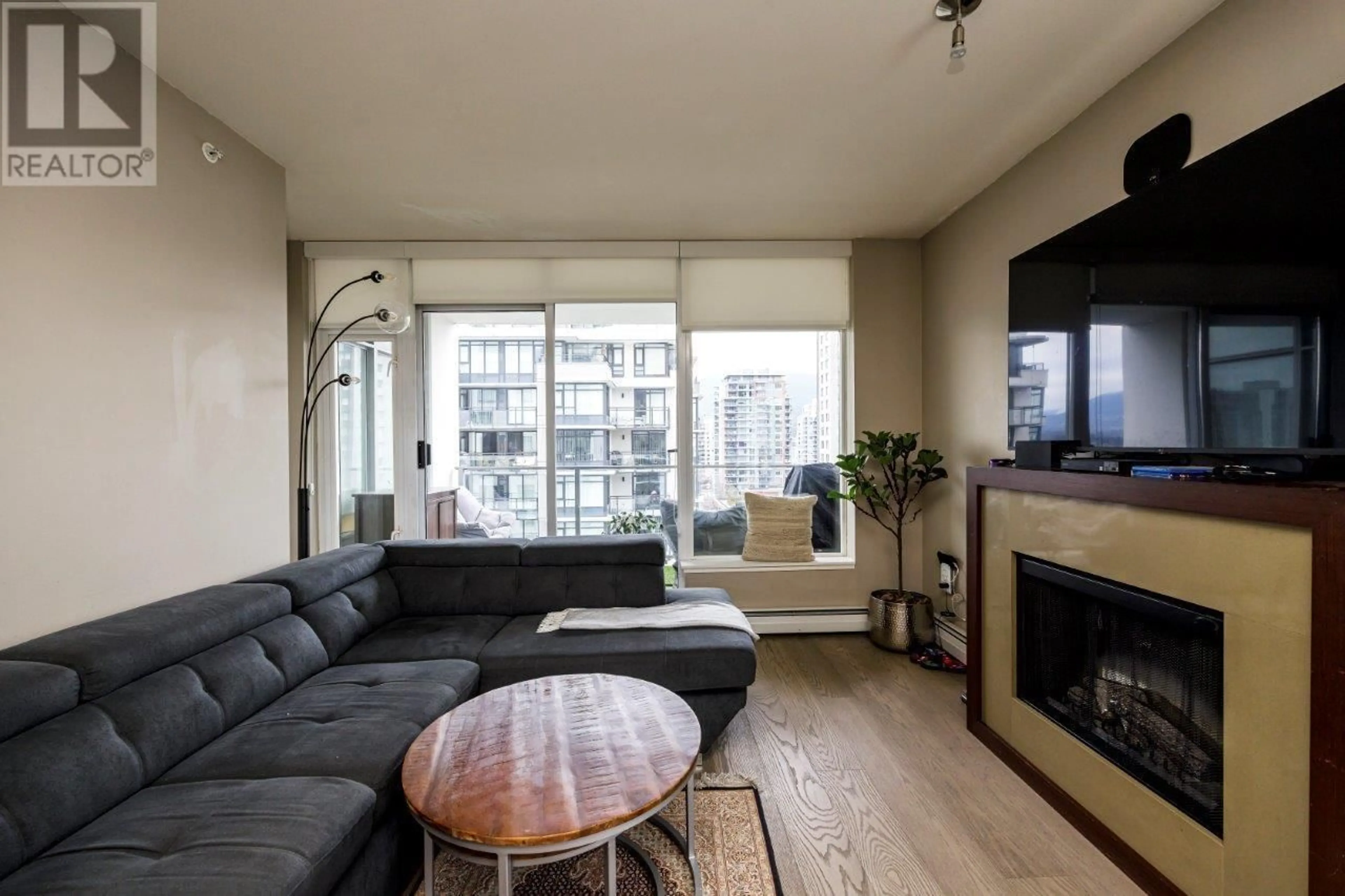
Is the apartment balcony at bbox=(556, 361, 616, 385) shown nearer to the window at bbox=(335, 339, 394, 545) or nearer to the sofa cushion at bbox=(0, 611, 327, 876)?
the window at bbox=(335, 339, 394, 545)

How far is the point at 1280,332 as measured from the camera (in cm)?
126

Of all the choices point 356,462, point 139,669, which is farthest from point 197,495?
point 356,462

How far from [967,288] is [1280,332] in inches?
72.7

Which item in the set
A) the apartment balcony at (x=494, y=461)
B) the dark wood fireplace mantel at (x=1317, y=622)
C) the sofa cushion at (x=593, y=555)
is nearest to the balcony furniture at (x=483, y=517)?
the apartment balcony at (x=494, y=461)

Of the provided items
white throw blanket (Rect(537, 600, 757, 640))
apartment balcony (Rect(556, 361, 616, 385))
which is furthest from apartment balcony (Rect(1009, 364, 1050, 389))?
apartment balcony (Rect(556, 361, 616, 385))

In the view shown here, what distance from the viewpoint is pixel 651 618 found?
7.78 ft

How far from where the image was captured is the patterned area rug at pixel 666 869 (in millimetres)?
1478

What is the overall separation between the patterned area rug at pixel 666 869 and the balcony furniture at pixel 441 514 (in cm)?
231

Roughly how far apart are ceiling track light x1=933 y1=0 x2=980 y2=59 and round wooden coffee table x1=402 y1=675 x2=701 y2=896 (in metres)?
2.15

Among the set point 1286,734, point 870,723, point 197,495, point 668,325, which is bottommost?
point 870,723

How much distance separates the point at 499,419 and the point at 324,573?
5.66 ft

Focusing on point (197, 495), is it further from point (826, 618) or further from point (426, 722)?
point (826, 618)

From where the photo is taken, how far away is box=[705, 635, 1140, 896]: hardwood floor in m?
1.53

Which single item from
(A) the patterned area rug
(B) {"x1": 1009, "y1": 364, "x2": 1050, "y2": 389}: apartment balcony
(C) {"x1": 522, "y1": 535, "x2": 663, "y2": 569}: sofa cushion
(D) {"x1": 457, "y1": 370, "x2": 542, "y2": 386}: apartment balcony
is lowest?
(A) the patterned area rug
